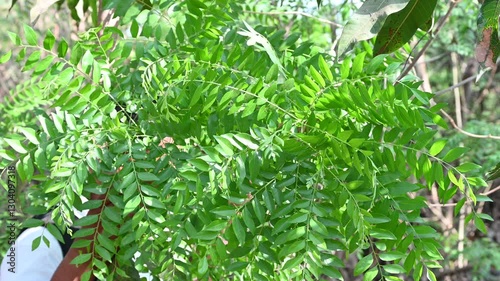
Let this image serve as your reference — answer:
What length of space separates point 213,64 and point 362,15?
25cm

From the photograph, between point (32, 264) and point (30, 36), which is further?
point (32, 264)

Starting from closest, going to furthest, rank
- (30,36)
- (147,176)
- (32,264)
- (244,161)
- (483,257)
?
(244,161)
(147,176)
(30,36)
(32,264)
(483,257)

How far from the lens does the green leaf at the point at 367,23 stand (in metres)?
1.19

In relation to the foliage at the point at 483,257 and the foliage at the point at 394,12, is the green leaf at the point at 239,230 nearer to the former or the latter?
the foliage at the point at 394,12

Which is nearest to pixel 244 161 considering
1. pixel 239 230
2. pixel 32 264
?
pixel 239 230

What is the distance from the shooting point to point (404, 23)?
4.33 feet

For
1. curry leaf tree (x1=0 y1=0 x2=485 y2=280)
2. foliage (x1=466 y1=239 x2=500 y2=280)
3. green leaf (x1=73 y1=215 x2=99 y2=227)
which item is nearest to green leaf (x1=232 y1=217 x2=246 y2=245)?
curry leaf tree (x1=0 y1=0 x2=485 y2=280)

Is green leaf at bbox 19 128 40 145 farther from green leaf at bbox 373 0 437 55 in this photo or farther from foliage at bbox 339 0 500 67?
green leaf at bbox 373 0 437 55

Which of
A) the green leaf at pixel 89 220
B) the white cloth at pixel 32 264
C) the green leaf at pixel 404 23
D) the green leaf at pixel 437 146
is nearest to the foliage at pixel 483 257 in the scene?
the white cloth at pixel 32 264

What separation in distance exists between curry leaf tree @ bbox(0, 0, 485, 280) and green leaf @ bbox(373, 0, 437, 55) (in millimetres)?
130

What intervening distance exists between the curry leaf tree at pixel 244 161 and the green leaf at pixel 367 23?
0.11ft

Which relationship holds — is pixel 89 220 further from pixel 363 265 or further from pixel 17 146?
pixel 363 265

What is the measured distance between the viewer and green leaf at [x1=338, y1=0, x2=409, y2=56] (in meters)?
1.19

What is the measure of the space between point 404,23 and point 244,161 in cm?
44
